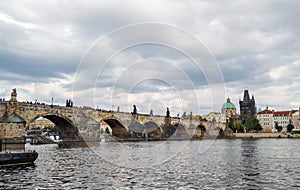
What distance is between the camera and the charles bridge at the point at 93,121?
67.6 meters

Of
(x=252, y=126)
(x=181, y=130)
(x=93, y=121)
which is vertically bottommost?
(x=181, y=130)

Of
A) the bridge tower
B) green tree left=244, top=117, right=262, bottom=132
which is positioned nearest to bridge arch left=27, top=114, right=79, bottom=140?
the bridge tower

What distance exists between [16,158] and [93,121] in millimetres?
56295

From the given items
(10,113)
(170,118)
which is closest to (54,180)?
(10,113)

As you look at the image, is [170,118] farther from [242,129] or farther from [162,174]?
[162,174]

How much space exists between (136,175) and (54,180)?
5.99 meters

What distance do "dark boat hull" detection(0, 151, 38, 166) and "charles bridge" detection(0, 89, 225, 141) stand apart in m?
33.4

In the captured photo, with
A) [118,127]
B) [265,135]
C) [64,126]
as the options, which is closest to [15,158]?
[64,126]

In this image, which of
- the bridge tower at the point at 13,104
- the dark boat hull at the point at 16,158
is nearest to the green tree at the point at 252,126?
the bridge tower at the point at 13,104

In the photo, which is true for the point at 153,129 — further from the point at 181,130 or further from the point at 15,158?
the point at 15,158

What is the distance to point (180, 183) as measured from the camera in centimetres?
2216

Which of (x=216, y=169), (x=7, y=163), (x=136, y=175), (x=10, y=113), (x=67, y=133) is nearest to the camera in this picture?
(x=136, y=175)

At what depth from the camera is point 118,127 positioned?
10744cm

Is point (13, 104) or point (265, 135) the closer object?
point (13, 104)
